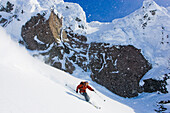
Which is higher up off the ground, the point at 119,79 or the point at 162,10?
the point at 162,10

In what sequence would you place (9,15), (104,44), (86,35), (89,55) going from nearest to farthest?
(104,44) < (9,15) < (89,55) < (86,35)

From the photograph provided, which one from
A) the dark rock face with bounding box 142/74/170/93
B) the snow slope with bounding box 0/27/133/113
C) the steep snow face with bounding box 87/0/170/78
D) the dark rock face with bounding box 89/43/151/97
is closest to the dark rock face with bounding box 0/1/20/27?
the steep snow face with bounding box 87/0/170/78

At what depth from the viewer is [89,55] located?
30.3m

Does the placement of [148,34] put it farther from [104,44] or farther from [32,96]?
[32,96]

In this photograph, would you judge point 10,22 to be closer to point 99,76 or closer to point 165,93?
point 99,76

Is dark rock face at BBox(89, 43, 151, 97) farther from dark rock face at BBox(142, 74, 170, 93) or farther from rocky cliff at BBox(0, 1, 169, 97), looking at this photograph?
dark rock face at BBox(142, 74, 170, 93)

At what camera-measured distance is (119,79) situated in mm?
25219

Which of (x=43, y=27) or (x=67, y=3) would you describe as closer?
(x=43, y=27)

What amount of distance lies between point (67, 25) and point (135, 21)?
2115cm

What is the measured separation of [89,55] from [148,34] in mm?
16754

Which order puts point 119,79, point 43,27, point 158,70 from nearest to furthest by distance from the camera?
point 158,70 → point 119,79 → point 43,27

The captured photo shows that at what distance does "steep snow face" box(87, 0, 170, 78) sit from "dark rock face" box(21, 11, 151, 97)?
191 cm

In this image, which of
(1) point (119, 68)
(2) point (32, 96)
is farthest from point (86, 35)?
(2) point (32, 96)

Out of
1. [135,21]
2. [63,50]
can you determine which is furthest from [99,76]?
[135,21]
